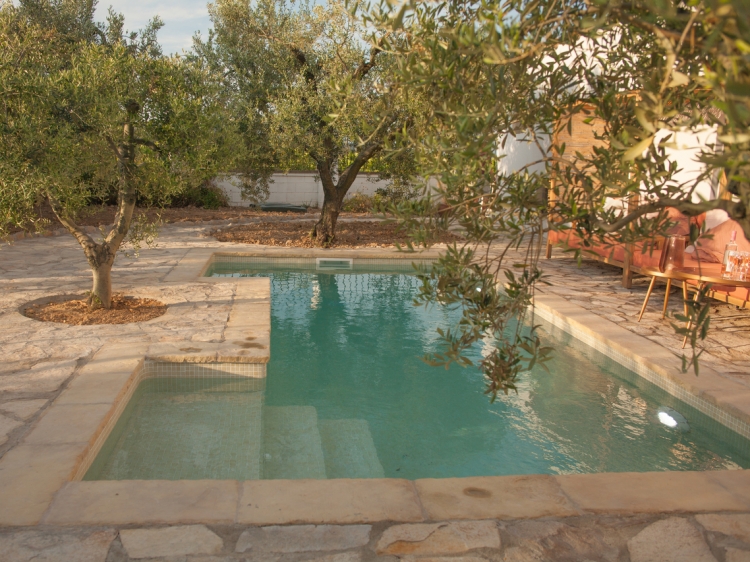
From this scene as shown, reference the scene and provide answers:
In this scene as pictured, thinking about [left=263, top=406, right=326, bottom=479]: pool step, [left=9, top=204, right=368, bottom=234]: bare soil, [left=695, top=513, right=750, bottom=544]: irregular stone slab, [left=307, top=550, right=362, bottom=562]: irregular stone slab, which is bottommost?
[left=263, top=406, right=326, bottom=479]: pool step

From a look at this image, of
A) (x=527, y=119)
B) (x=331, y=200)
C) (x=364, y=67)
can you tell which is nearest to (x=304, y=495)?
(x=527, y=119)

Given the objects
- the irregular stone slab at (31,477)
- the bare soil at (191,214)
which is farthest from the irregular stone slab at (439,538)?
the bare soil at (191,214)

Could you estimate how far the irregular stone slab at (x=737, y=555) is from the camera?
9.30 ft

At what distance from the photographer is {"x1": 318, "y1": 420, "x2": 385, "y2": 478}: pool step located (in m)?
4.48

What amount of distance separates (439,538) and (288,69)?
9683 mm

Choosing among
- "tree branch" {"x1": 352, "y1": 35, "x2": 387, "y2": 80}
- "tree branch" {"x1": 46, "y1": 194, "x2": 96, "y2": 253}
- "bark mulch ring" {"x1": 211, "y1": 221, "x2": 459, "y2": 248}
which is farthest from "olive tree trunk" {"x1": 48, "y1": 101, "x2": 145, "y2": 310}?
"bark mulch ring" {"x1": 211, "y1": 221, "x2": 459, "y2": 248}

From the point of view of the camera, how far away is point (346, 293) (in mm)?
9922

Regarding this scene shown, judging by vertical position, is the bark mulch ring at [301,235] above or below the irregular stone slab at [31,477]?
above

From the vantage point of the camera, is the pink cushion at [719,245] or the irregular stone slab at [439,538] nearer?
the irregular stone slab at [439,538]

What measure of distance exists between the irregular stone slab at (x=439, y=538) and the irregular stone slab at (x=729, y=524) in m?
1.02

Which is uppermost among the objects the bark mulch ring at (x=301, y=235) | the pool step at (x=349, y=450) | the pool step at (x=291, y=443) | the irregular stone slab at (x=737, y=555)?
the bark mulch ring at (x=301, y=235)

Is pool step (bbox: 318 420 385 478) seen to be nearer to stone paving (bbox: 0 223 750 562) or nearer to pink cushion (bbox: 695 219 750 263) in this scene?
stone paving (bbox: 0 223 750 562)

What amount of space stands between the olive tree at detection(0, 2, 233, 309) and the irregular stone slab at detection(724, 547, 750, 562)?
5.33 m

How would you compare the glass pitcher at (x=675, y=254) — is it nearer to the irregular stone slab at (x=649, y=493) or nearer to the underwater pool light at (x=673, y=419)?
the underwater pool light at (x=673, y=419)
